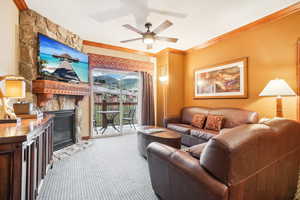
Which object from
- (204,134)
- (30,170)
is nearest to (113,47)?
(204,134)

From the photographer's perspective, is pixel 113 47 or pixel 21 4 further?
pixel 113 47

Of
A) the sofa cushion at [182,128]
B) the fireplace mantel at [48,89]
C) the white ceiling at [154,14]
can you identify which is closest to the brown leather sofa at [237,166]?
the sofa cushion at [182,128]

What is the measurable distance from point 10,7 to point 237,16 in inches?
164

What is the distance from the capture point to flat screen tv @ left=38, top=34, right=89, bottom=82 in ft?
9.82

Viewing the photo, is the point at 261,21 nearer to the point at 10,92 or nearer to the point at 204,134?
the point at 204,134

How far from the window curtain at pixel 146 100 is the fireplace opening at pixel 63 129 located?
221 cm

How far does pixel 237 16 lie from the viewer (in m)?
2.95

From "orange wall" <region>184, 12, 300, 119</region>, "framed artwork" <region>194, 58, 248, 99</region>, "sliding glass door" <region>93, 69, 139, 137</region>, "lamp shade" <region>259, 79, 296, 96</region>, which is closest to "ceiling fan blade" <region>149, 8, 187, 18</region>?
"orange wall" <region>184, 12, 300, 119</region>

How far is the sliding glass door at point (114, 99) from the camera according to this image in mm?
Answer: 5191

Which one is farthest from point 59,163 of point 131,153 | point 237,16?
point 237,16

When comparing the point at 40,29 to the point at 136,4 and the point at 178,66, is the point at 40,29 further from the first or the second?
the point at 178,66

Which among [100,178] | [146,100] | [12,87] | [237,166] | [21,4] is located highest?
[21,4]

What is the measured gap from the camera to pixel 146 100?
513cm

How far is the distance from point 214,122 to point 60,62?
3.92 m
